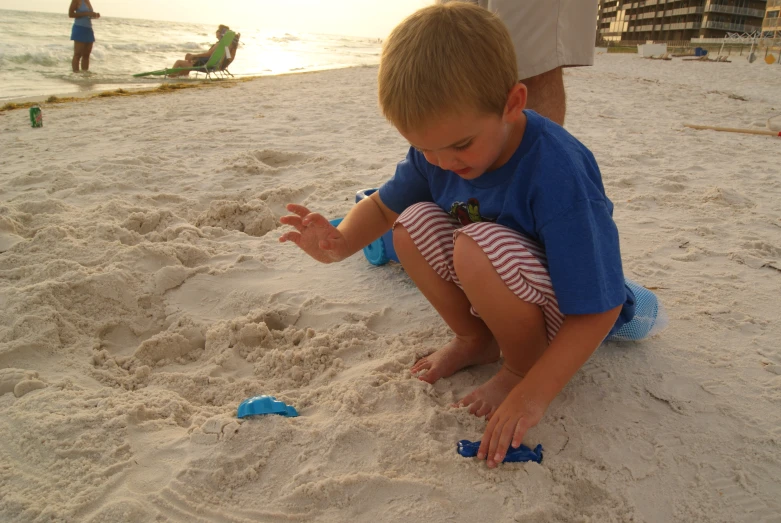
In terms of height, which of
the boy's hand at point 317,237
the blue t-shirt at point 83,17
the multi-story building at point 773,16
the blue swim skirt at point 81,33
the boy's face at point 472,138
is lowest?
the boy's hand at point 317,237

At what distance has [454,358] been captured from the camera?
1451 millimetres

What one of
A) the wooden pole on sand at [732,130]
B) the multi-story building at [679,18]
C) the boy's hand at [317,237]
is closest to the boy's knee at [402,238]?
the boy's hand at [317,237]

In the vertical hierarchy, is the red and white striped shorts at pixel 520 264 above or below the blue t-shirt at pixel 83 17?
below

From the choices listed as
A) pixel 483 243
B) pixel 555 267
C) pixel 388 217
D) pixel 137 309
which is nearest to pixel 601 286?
pixel 555 267

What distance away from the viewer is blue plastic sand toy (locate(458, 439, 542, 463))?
45.0 inches

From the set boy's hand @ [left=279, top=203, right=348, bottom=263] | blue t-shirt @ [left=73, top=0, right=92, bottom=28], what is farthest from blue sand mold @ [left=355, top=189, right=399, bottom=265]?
blue t-shirt @ [left=73, top=0, right=92, bottom=28]

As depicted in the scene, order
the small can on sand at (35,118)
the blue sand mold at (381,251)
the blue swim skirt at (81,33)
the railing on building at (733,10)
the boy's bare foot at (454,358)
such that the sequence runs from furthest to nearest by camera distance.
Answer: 1. the railing on building at (733,10)
2. the blue swim skirt at (81,33)
3. the small can on sand at (35,118)
4. the blue sand mold at (381,251)
5. the boy's bare foot at (454,358)

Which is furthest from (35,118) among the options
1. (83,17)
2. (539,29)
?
(83,17)

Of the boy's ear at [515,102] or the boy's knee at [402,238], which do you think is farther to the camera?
the boy's knee at [402,238]

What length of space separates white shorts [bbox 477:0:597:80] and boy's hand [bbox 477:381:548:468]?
143cm

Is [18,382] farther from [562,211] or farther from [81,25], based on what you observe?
[81,25]

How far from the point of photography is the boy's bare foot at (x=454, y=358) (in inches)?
56.4

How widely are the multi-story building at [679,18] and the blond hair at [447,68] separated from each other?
1614 inches

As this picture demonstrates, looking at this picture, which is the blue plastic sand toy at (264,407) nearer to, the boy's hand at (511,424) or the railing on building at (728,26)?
the boy's hand at (511,424)
